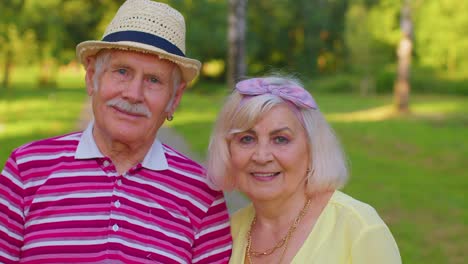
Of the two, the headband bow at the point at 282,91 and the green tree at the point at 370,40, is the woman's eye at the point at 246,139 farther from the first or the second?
the green tree at the point at 370,40

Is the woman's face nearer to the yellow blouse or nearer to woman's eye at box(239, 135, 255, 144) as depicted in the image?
woman's eye at box(239, 135, 255, 144)

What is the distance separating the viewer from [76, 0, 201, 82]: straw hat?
305 cm

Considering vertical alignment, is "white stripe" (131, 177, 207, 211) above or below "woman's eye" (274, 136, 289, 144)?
below

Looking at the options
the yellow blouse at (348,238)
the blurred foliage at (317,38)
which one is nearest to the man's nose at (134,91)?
the yellow blouse at (348,238)

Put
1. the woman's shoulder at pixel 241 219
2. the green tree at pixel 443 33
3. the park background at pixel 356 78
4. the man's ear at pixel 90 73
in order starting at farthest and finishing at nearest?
the green tree at pixel 443 33 → the park background at pixel 356 78 → the woman's shoulder at pixel 241 219 → the man's ear at pixel 90 73

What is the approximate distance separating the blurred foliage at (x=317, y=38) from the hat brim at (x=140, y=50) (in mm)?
13936

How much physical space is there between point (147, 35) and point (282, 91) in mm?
623

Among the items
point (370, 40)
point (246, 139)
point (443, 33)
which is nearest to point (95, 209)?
point (246, 139)

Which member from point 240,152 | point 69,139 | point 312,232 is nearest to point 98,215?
point 69,139

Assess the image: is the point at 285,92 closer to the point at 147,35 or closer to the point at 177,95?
the point at 177,95

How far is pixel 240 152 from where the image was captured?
319 centimetres

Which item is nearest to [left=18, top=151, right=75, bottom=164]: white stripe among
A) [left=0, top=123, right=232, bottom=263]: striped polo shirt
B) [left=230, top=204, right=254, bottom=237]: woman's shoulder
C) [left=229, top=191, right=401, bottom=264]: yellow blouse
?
[left=0, top=123, right=232, bottom=263]: striped polo shirt

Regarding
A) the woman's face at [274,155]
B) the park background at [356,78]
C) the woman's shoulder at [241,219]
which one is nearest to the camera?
the woman's face at [274,155]

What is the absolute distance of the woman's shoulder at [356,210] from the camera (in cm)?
294
